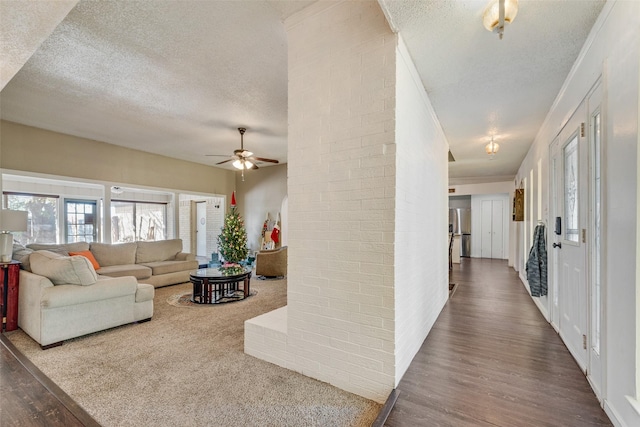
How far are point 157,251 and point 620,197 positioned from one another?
680 centimetres

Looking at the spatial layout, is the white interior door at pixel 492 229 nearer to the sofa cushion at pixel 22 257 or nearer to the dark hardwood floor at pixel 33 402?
the dark hardwood floor at pixel 33 402

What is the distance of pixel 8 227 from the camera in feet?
11.5

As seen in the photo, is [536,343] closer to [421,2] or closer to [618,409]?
[618,409]

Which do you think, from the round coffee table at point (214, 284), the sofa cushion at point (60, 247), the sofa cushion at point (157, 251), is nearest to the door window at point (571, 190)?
the round coffee table at point (214, 284)

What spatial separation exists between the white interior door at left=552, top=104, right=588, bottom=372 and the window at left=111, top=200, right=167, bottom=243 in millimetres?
9097

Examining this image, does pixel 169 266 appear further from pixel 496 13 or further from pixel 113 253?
pixel 496 13

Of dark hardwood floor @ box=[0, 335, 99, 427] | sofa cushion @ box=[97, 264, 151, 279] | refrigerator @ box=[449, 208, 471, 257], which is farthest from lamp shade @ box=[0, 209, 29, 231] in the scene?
refrigerator @ box=[449, 208, 471, 257]

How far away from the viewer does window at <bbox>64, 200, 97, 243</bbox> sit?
6.50 m

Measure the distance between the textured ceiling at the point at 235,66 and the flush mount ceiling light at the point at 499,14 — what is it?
0.19m

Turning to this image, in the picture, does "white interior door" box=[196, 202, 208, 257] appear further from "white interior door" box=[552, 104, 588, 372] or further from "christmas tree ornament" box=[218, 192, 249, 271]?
"white interior door" box=[552, 104, 588, 372]

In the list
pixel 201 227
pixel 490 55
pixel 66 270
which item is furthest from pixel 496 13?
pixel 201 227

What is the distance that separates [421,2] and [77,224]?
805 cm

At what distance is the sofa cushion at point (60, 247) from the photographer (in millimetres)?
4672

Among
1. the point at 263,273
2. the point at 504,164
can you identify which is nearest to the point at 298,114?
the point at 263,273
